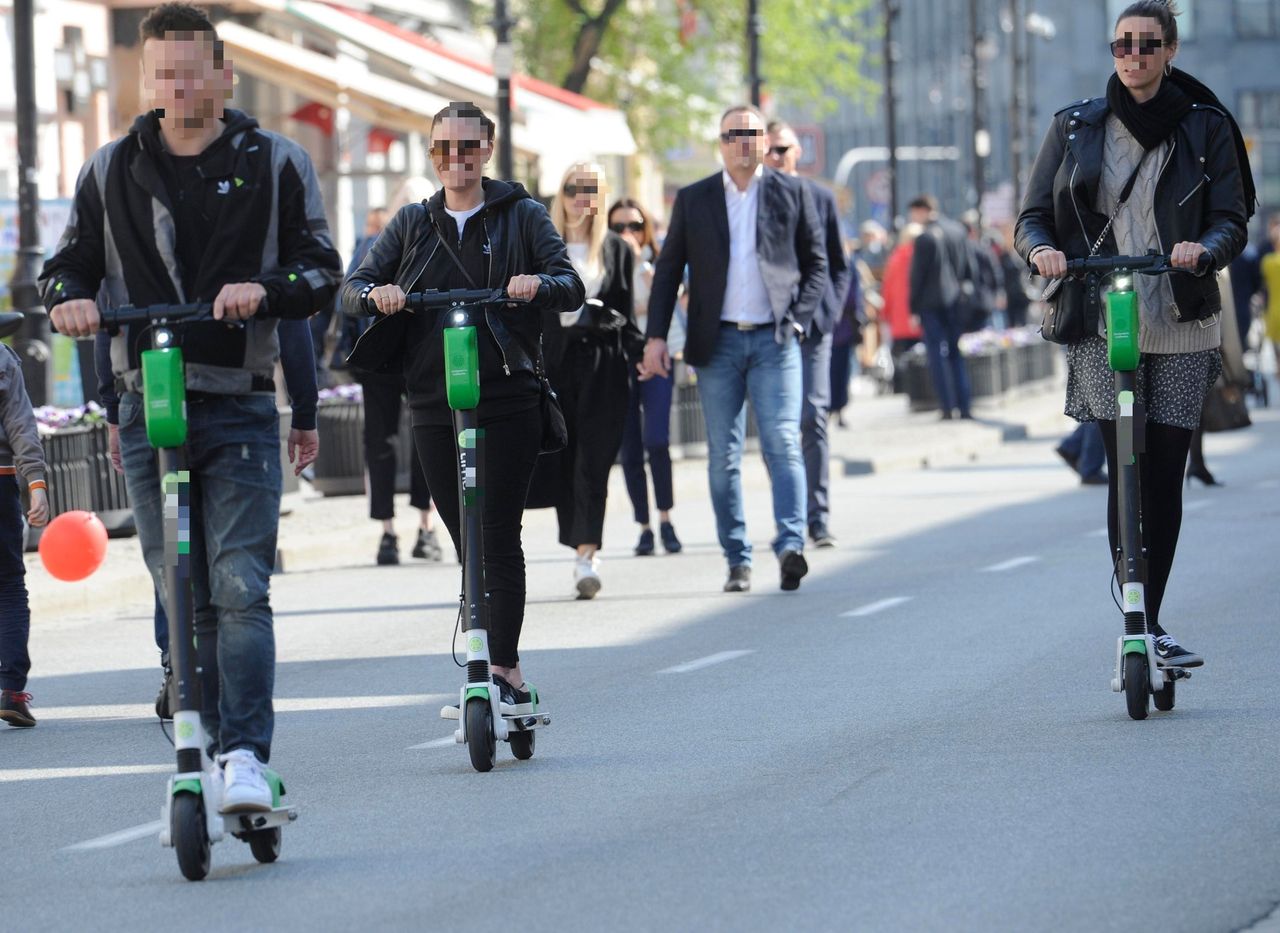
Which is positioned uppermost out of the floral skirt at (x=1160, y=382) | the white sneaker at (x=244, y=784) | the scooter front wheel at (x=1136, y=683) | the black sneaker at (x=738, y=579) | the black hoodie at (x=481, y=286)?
the black hoodie at (x=481, y=286)

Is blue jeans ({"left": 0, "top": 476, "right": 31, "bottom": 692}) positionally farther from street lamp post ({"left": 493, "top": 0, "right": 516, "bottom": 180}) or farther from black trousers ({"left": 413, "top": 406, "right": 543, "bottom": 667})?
street lamp post ({"left": 493, "top": 0, "right": 516, "bottom": 180})

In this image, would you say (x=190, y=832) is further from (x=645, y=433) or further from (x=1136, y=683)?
(x=645, y=433)

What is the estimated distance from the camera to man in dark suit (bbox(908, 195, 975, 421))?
957 inches

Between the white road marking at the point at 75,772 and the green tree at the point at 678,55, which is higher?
the green tree at the point at 678,55

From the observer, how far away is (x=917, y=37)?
101 m

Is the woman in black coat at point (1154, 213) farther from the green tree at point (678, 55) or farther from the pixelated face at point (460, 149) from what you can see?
the green tree at point (678, 55)

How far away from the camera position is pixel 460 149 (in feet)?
24.2

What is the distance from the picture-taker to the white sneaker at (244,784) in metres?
5.86

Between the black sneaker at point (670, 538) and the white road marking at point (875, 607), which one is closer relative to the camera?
the white road marking at point (875, 607)

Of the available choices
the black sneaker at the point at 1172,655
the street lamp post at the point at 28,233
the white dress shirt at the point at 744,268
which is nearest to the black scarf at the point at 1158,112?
the black sneaker at the point at 1172,655

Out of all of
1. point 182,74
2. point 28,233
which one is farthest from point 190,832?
point 28,233

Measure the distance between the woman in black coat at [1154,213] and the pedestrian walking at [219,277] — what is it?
2.66 meters

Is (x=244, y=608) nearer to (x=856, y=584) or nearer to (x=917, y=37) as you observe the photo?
(x=856, y=584)

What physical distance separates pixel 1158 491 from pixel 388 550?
6920 millimetres
